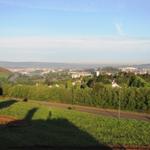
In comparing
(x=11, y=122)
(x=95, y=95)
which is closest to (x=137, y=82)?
(x=95, y=95)

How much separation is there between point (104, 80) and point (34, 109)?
40.4m

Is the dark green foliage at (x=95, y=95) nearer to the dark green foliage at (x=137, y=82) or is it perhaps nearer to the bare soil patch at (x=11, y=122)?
the dark green foliage at (x=137, y=82)

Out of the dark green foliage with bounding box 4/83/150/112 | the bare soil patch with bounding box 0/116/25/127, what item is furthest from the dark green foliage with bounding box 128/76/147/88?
the bare soil patch with bounding box 0/116/25/127

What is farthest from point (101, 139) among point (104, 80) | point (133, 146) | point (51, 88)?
point (104, 80)

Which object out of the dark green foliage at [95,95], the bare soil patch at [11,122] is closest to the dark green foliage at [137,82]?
the dark green foliage at [95,95]

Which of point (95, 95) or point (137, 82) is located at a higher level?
point (137, 82)

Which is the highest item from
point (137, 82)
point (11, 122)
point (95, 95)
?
Answer: point (137, 82)

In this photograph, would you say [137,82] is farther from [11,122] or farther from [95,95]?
[11,122]

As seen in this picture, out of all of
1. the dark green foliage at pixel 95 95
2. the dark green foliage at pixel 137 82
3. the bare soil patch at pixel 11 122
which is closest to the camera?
the bare soil patch at pixel 11 122

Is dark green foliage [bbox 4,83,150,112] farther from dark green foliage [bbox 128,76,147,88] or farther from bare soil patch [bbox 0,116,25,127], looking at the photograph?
bare soil patch [bbox 0,116,25,127]

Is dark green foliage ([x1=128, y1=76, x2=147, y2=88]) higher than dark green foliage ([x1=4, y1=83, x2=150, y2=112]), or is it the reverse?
dark green foliage ([x1=128, y1=76, x2=147, y2=88])

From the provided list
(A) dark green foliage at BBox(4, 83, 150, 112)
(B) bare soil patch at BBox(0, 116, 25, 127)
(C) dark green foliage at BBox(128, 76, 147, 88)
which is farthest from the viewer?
(C) dark green foliage at BBox(128, 76, 147, 88)

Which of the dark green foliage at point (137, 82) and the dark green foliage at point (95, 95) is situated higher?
the dark green foliage at point (137, 82)

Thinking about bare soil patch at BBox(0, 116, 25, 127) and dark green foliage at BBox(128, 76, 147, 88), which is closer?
bare soil patch at BBox(0, 116, 25, 127)
